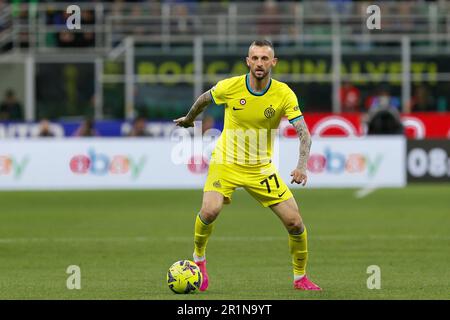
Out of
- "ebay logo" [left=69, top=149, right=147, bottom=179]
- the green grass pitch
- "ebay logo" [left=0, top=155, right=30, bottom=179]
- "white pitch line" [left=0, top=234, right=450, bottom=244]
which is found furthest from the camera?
"ebay logo" [left=69, top=149, right=147, bottom=179]

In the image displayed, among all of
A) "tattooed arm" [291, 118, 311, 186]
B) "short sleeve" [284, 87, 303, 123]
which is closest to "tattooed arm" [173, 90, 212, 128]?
"short sleeve" [284, 87, 303, 123]

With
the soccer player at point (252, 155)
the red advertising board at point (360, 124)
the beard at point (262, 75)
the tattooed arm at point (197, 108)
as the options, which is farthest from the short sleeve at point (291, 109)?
the red advertising board at point (360, 124)

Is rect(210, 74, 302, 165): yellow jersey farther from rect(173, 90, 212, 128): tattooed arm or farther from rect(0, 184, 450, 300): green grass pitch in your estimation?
rect(0, 184, 450, 300): green grass pitch

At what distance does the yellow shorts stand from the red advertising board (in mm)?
19008

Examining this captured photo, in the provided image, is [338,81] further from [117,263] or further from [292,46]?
[117,263]

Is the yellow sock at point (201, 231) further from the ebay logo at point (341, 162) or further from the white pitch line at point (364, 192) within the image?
the ebay logo at point (341, 162)

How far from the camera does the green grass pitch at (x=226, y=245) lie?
36.1 feet

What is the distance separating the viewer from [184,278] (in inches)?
414

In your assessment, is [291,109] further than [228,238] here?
No

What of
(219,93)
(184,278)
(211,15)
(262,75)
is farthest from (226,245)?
(211,15)

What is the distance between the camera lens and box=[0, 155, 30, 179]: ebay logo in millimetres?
26406

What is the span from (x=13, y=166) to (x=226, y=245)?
39.5 ft

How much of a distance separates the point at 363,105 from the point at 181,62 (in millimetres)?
4932

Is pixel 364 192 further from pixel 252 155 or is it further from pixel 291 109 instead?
pixel 291 109
